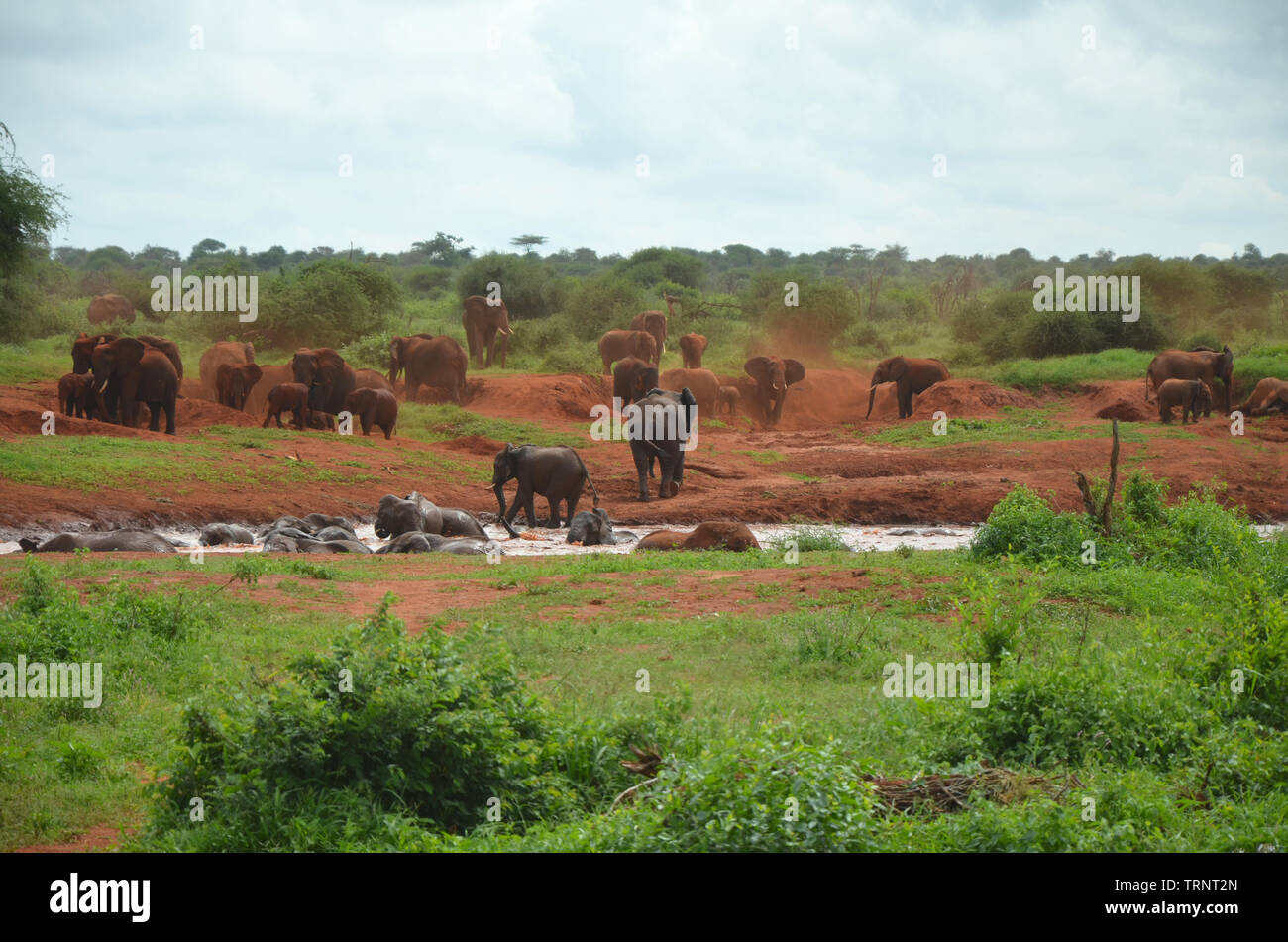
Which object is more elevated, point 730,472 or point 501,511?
point 730,472

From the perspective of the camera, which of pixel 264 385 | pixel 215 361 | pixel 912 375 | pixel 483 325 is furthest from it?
pixel 483 325

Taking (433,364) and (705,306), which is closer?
(433,364)

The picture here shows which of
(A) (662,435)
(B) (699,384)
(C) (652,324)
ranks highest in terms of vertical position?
(C) (652,324)

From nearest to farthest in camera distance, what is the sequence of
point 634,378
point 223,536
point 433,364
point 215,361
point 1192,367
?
1. point 223,536
2. point 215,361
3. point 1192,367
4. point 634,378
5. point 433,364

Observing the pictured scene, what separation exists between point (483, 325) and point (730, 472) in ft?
52.8

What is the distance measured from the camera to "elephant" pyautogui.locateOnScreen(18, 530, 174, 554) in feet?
44.0

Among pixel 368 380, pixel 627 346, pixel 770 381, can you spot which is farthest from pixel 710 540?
pixel 627 346

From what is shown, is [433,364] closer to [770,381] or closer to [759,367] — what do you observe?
[759,367]

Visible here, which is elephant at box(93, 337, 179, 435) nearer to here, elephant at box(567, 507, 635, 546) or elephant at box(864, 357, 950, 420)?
elephant at box(567, 507, 635, 546)

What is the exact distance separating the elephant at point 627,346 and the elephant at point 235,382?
11388mm

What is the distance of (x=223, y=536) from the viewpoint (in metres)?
15.1
